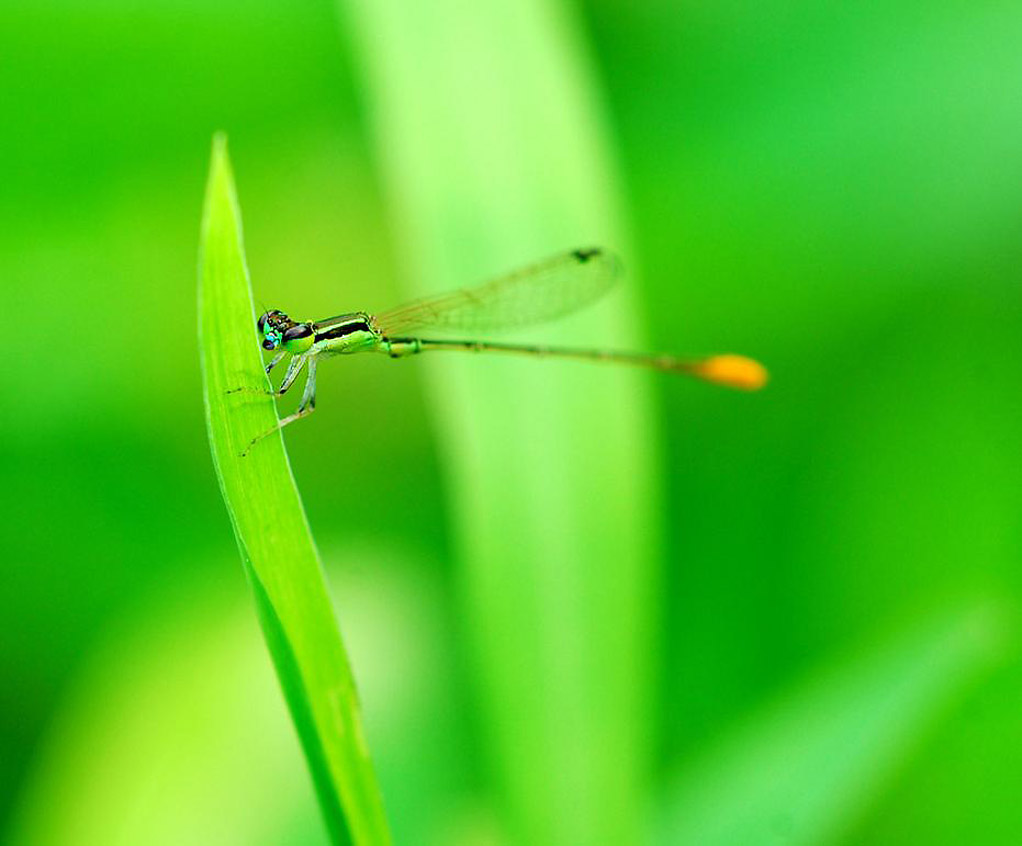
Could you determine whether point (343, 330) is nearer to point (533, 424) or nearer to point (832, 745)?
point (533, 424)

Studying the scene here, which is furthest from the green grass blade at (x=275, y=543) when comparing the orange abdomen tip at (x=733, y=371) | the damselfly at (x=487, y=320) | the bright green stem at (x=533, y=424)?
the orange abdomen tip at (x=733, y=371)

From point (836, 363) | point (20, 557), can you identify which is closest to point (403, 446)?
point (20, 557)

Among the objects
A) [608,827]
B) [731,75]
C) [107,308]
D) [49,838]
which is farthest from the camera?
[731,75]

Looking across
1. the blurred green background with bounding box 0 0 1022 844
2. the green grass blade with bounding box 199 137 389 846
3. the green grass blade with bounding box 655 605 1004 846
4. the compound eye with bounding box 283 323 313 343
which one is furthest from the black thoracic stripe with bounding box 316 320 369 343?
the green grass blade with bounding box 655 605 1004 846

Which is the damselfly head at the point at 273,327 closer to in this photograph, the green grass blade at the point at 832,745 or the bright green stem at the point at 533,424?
the bright green stem at the point at 533,424

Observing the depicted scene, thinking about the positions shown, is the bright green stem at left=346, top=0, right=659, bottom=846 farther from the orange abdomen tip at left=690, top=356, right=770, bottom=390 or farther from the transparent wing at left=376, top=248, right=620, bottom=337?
the orange abdomen tip at left=690, top=356, right=770, bottom=390

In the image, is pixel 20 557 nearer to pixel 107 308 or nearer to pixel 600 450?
pixel 107 308
